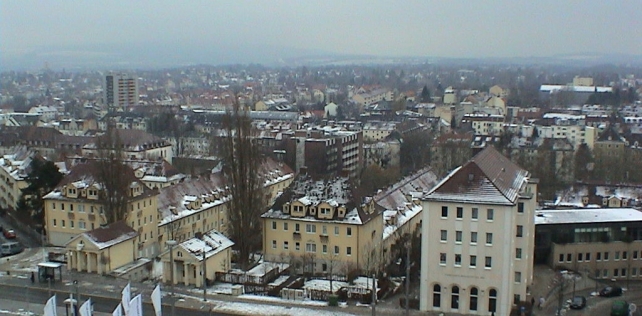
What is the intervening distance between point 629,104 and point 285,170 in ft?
369

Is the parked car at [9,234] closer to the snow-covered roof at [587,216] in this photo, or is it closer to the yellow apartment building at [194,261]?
the yellow apartment building at [194,261]

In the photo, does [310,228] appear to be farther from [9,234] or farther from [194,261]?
[9,234]

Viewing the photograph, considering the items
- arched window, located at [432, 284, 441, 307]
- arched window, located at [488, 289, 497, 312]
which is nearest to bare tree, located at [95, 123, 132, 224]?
arched window, located at [432, 284, 441, 307]

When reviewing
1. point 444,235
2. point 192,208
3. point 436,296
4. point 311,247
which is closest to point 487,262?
point 444,235

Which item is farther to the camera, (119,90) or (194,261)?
(119,90)

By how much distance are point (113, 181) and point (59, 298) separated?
9.56 m

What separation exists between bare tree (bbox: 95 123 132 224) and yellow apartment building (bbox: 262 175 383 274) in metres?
8.18

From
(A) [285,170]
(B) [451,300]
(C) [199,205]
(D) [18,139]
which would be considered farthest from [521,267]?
(D) [18,139]

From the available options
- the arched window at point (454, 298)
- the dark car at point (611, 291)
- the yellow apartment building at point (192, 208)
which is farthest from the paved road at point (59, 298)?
the dark car at point (611, 291)

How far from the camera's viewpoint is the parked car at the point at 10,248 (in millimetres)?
39781

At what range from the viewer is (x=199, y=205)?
44.5 meters

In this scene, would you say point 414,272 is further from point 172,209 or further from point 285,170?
point 285,170

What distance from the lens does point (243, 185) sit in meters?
37.9

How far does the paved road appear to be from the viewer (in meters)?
30.1
